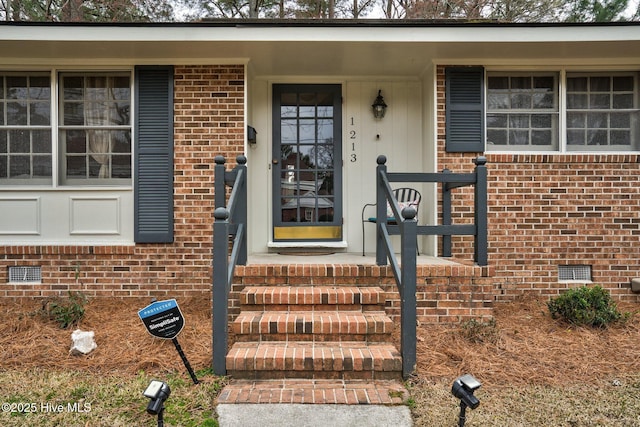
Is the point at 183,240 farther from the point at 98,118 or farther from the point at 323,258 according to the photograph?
the point at 98,118

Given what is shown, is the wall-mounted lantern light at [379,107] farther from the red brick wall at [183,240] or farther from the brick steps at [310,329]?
the brick steps at [310,329]

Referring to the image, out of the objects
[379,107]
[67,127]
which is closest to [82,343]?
[67,127]

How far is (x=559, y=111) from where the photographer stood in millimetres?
4719

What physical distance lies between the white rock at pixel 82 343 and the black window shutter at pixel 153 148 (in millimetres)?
1458

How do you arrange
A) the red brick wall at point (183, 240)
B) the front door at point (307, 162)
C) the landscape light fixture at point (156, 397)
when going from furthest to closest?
the front door at point (307, 162), the red brick wall at point (183, 240), the landscape light fixture at point (156, 397)

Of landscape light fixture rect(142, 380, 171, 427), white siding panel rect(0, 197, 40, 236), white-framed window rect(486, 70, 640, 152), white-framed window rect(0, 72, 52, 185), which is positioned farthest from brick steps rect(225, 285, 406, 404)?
white-framed window rect(0, 72, 52, 185)

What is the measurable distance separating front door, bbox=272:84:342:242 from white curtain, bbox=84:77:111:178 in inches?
76.7

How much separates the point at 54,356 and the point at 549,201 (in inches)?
199

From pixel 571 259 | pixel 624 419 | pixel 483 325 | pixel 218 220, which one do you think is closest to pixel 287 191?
pixel 218 220

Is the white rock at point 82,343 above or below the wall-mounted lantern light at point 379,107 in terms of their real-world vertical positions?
below

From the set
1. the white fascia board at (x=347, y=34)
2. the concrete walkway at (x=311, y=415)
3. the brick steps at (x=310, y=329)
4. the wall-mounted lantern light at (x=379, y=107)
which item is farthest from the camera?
the wall-mounted lantern light at (x=379, y=107)

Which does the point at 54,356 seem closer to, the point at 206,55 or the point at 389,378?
the point at 389,378

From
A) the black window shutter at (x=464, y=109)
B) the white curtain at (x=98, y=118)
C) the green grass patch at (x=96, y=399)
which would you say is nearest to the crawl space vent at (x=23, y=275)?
the white curtain at (x=98, y=118)

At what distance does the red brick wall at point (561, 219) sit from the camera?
4.61 metres
